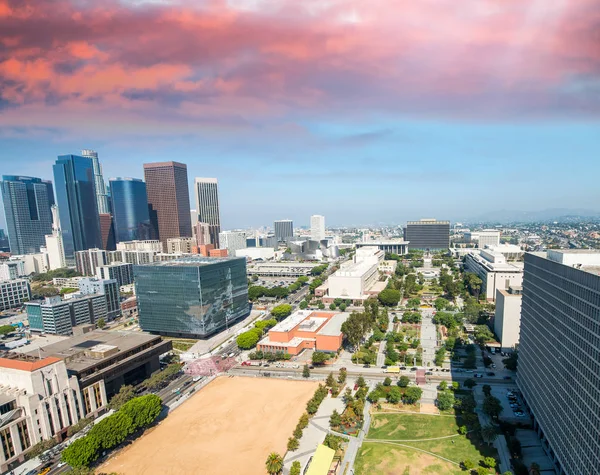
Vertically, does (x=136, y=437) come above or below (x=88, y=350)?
below

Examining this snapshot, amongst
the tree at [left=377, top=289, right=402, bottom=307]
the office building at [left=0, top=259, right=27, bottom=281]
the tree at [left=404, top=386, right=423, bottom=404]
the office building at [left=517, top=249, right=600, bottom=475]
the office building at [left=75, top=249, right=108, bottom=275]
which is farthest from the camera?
the office building at [left=75, top=249, right=108, bottom=275]

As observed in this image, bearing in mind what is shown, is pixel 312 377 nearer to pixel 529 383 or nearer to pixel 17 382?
pixel 529 383

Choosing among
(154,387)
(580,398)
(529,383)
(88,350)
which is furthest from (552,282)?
(88,350)

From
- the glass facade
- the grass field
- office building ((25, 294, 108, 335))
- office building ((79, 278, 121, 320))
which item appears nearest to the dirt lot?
the grass field

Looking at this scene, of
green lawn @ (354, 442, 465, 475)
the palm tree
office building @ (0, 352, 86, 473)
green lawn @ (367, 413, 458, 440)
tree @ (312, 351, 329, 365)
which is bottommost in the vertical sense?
green lawn @ (367, 413, 458, 440)

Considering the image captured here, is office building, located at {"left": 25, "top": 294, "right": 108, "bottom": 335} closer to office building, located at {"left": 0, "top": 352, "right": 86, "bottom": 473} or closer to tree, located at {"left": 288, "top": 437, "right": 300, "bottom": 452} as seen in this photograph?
office building, located at {"left": 0, "top": 352, "right": 86, "bottom": 473}
